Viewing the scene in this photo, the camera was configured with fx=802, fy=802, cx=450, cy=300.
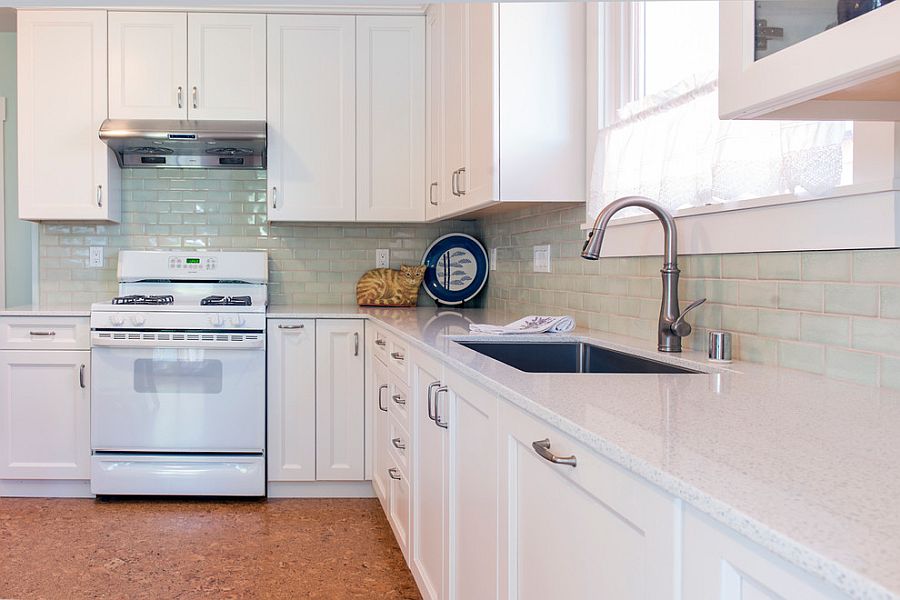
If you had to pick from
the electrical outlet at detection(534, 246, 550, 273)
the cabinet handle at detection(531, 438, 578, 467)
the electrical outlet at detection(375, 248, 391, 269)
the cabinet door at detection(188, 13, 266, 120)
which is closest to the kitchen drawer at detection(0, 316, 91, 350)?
the cabinet door at detection(188, 13, 266, 120)

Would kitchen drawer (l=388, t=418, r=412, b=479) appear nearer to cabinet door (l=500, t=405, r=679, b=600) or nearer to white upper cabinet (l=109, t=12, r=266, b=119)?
cabinet door (l=500, t=405, r=679, b=600)

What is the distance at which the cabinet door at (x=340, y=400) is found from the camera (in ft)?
11.7

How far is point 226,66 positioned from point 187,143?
43 centimetres

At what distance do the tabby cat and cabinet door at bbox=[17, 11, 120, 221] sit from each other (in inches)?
53.9

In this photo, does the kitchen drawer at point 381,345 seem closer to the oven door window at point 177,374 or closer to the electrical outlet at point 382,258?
the oven door window at point 177,374

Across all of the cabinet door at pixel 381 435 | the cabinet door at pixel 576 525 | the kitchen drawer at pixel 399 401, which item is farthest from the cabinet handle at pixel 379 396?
the cabinet door at pixel 576 525

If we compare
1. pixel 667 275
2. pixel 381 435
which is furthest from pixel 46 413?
pixel 667 275

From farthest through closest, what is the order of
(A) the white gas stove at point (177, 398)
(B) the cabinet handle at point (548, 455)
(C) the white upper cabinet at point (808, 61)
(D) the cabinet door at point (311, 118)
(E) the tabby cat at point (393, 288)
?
(E) the tabby cat at point (393, 288)
(D) the cabinet door at point (311, 118)
(A) the white gas stove at point (177, 398)
(B) the cabinet handle at point (548, 455)
(C) the white upper cabinet at point (808, 61)

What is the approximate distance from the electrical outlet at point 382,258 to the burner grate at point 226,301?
30.7 inches

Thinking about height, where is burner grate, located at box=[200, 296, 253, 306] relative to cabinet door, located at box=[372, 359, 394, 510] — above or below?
above

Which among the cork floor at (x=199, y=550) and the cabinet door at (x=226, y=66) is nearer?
the cork floor at (x=199, y=550)

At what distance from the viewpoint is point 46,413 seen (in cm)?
354

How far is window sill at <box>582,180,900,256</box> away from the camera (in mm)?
1295

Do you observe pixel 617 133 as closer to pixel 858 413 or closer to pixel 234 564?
pixel 858 413
